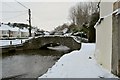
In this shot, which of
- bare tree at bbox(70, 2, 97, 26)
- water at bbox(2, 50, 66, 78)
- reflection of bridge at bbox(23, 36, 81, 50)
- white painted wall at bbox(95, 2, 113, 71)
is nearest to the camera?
white painted wall at bbox(95, 2, 113, 71)

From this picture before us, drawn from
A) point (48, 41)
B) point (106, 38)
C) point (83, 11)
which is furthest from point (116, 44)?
point (83, 11)

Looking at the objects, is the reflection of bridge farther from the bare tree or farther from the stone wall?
the stone wall

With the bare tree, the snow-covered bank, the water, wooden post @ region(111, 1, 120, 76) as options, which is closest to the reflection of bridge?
A: the water

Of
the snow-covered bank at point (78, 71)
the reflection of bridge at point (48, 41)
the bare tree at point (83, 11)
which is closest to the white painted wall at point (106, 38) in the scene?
the snow-covered bank at point (78, 71)

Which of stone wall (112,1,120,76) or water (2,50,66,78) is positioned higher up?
stone wall (112,1,120,76)

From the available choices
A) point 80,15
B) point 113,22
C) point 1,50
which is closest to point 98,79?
point 113,22

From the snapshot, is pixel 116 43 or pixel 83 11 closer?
pixel 116 43

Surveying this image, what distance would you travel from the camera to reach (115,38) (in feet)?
25.5

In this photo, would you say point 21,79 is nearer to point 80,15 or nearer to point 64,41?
point 64,41

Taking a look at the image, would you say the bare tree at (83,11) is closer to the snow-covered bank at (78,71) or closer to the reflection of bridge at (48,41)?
the reflection of bridge at (48,41)

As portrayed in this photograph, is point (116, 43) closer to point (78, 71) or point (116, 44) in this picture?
point (116, 44)

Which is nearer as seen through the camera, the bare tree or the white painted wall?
the white painted wall

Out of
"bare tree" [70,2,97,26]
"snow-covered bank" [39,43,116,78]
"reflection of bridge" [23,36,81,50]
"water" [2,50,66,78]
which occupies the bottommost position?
"water" [2,50,66,78]

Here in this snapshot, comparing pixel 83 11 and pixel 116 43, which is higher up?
pixel 83 11
